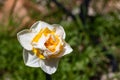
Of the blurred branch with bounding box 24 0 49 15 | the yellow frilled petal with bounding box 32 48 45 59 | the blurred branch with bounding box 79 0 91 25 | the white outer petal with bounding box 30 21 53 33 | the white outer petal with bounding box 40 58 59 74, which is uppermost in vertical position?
the white outer petal with bounding box 30 21 53 33

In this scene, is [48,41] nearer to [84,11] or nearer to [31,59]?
[31,59]

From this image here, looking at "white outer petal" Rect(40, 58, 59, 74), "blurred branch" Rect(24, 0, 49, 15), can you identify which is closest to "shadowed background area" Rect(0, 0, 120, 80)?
"blurred branch" Rect(24, 0, 49, 15)

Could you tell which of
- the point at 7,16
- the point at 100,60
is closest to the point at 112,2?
the point at 100,60

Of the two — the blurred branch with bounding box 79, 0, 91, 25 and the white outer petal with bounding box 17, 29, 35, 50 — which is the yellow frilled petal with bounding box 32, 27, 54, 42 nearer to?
the white outer petal with bounding box 17, 29, 35, 50

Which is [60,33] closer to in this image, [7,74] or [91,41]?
[7,74]

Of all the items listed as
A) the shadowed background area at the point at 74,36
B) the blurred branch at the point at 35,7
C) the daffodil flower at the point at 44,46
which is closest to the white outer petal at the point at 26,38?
the daffodil flower at the point at 44,46

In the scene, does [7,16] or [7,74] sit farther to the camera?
[7,16]

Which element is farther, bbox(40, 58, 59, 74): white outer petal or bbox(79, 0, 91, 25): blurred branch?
bbox(79, 0, 91, 25): blurred branch
